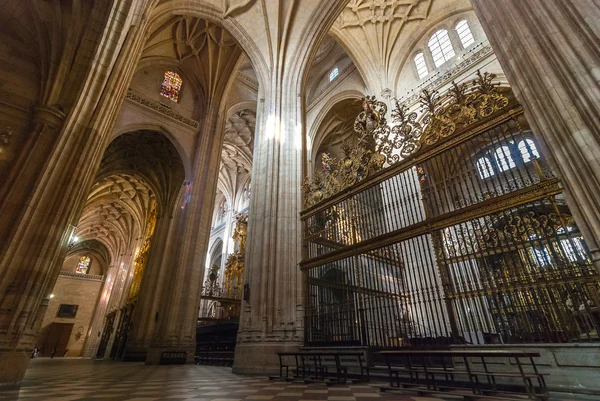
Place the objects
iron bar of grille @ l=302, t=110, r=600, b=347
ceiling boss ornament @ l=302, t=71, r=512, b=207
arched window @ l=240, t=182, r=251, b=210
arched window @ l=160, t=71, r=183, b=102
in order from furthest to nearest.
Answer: arched window @ l=240, t=182, r=251, b=210 → arched window @ l=160, t=71, r=183, b=102 → ceiling boss ornament @ l=302, t=71, r=512, b=207 → iron bar of grille @ l=302, t=110, r=600, b=347

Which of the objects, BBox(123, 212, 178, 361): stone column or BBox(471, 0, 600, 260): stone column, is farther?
BBox(123, 212, 178, 361): stone column

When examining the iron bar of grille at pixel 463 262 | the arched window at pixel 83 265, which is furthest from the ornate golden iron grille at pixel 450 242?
the arched window at pixel 83 265

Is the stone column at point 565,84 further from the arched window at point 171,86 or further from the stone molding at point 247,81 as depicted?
the stone molding at point 247,81

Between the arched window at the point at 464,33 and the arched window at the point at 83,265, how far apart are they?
4263 centimetres

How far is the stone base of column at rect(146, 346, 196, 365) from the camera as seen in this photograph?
11062 mm

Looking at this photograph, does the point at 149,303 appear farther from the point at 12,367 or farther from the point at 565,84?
the point at 565,84

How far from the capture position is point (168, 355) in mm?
11117

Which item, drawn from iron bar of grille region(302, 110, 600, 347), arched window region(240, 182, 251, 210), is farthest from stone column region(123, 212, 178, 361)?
arched window region(240, 182, 251, 210)

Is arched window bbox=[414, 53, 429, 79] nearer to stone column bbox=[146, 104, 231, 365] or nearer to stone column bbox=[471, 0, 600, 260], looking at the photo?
stone column bbox=[471, 0, 600, 260]

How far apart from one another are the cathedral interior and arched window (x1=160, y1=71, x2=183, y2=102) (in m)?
0.11

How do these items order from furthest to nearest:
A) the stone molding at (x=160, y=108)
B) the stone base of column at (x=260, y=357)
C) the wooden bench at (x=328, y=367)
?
the stone molding at (x=160, y=108)
the stone base of column at (x=260, y=357)
the wooden bench at (x=328, y=367)

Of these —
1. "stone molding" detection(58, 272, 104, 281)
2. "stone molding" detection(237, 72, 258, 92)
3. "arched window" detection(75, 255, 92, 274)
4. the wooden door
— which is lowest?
the wooden door

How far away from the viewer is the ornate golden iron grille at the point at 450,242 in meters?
4.32

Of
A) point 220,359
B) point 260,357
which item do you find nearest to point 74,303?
point 220,359
